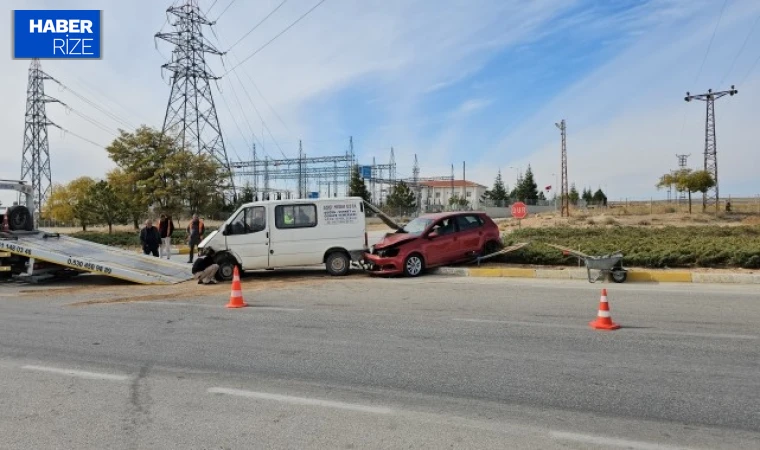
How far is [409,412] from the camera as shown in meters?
4.45

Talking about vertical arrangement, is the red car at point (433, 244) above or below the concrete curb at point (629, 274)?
above

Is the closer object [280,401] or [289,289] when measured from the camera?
[280,401]

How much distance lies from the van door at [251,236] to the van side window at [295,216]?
1.10 ft

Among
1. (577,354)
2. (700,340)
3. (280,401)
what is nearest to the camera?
(280,401)

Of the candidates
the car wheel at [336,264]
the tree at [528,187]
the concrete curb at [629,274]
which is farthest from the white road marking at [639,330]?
the tree at [528,187]

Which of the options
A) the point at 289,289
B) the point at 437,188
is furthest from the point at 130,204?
the point at 437,188

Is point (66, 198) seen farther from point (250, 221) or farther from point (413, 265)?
point (413, 265)

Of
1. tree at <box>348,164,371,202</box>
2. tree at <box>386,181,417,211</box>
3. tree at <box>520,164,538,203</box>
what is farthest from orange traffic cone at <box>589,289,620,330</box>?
tree at <box>520,164,538,203</box>

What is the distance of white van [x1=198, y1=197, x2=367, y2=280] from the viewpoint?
1355cm

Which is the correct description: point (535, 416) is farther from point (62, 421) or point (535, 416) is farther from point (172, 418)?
point (62, 421)

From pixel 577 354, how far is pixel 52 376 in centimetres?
549

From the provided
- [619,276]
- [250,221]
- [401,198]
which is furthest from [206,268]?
[401,198]

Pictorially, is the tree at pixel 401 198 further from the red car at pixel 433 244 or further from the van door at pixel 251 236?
the van door at pixel 251 236

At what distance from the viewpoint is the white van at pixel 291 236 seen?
13.5 metres
